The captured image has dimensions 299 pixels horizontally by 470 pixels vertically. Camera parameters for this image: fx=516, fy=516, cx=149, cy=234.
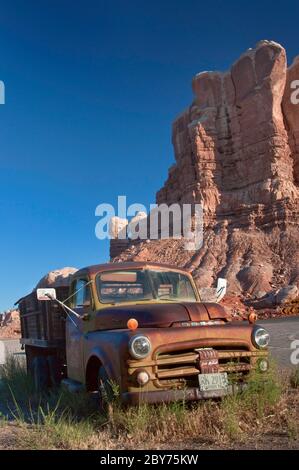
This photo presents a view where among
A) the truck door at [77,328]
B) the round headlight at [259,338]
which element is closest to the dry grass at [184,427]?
the round headlight at [259,338]

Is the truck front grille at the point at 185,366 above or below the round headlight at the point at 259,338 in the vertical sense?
below

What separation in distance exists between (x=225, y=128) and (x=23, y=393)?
54.5m

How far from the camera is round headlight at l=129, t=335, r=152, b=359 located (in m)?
5.46

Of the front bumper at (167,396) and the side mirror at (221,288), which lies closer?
the front bumper at (167,396)

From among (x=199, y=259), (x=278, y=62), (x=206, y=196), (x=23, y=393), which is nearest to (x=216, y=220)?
(x=206, y=196)

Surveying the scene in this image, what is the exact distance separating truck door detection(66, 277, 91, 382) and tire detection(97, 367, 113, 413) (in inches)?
33.6

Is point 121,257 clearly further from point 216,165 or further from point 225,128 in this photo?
point 225,128

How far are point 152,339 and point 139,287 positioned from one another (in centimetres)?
165

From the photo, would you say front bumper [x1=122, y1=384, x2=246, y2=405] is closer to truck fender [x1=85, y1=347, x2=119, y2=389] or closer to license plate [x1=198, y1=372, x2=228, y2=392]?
license plate [x1=198, y1=372, x2=228, y2=392]

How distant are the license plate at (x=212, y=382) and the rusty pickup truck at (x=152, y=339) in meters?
0.01

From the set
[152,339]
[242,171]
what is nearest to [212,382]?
[152,339]

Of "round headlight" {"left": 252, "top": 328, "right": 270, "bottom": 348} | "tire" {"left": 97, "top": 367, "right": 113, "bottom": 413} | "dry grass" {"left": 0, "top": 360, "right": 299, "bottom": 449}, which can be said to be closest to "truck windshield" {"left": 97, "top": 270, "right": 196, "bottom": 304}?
"tire" {"left": 97, "top": 367, "right": 113, "bottom": 413}

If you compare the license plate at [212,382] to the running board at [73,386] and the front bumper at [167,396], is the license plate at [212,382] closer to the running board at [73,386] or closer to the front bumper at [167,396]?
the front bumper at [167,396]

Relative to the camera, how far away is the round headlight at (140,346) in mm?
5461
